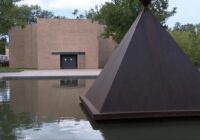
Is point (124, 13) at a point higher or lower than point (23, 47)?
higher

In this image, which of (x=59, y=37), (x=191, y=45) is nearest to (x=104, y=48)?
(x=59, y=37)

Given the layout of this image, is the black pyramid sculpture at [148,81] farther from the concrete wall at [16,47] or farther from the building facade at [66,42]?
the concrete wall at [16,47]

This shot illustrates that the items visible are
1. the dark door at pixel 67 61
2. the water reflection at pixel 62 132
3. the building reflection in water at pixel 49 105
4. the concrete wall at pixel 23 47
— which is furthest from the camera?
the concrete wall at pixel 23 47

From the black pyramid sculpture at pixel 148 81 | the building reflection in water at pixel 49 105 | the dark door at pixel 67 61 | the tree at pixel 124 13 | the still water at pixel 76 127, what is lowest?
the dark door at pixel 67 61

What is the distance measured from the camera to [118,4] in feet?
125

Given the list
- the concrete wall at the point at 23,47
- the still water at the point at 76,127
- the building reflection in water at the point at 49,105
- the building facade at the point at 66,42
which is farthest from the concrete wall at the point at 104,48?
the still water at the point at 76,127

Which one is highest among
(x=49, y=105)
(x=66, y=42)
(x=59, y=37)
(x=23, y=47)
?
(x=59, y=37)

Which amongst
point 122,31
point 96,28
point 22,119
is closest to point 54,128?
point 22,119

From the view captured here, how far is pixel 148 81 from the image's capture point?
36.6ft

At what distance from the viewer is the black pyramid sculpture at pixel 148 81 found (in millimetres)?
10742

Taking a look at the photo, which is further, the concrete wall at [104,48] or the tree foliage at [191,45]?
the concrete wall at [104,48]

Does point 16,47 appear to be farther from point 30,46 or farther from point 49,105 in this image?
point 49,105

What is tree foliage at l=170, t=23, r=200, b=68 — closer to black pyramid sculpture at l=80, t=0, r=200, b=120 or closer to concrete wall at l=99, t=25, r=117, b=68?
concrete wall at l=99, t=25, r=117, b=68

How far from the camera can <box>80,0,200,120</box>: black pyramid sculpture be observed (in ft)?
35.2
